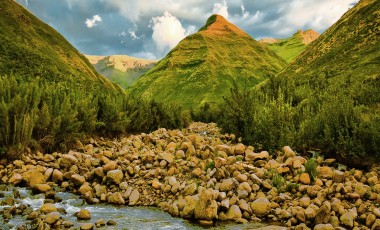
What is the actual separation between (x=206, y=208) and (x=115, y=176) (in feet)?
8.17

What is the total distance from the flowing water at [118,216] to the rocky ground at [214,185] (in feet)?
0.59

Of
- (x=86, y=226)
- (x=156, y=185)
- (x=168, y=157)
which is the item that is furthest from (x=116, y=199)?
(x=168, y=157)

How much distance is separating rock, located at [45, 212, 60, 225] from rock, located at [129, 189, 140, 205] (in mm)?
1720

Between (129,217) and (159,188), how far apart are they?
138cm

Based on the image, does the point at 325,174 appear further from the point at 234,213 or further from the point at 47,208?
the point at 47,208

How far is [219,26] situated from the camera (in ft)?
529

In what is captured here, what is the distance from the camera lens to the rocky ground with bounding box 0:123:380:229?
Result: 5738 millimetres

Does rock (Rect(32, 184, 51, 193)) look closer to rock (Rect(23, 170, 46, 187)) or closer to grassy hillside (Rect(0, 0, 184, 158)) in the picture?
rock (Rect(23, 170, 46, 187))

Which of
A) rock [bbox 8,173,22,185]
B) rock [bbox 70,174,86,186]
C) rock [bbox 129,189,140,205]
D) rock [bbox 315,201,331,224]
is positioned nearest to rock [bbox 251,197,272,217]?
rock [bbox 315,201,331,224]

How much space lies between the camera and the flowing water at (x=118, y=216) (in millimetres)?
5609

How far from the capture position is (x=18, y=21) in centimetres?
5678

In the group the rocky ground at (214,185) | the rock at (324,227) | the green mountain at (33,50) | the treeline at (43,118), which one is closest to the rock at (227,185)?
the rocky ground at (214,185)

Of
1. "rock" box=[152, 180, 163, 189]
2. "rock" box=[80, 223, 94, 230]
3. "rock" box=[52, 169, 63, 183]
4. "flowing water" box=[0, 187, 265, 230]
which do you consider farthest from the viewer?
"rock" box=[52, 169, 63, 183]

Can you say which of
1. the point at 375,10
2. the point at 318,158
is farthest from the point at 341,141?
the point at 375,10
